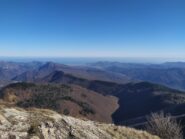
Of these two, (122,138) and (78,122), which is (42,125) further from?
(122,138)

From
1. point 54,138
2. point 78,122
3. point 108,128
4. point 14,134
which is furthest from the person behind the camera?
point 108,128

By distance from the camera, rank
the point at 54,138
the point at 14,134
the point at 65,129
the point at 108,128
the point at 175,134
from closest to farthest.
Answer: the point at 14,134 → the point at 54,138 → the point at 65,129 → the point at 108,128 → the point at 175,134

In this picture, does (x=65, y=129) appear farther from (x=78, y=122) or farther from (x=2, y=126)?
(x=2, y=126)

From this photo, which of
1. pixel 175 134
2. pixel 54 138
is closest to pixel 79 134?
pixel 54 138

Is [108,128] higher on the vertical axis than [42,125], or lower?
lower

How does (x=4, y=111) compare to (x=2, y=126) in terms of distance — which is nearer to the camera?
(x=2, y=126)

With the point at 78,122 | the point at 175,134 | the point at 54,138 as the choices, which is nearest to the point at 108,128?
the point at 78,122

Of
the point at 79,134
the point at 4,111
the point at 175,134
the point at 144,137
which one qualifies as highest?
the point at 4,111
